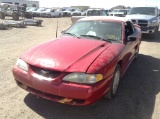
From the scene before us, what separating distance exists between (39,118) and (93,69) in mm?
1219

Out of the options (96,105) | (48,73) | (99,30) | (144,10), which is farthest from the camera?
(144,10)

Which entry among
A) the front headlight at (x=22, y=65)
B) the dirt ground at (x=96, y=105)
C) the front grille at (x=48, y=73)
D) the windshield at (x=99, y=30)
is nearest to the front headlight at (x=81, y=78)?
the front grille at (x=48, y=73)

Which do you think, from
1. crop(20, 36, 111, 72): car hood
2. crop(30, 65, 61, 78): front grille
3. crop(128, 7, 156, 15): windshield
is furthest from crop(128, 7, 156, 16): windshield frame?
crop(30, 65, 61, 78): front grille

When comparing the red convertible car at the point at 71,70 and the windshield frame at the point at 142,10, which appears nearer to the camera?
the red convertible car at the point at 71,70

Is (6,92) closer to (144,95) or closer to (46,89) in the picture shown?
(46,89)

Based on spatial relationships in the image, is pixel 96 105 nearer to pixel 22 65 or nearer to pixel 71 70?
pixel 71 70

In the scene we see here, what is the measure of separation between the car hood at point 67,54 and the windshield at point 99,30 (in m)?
0.37

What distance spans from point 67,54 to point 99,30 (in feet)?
4.93

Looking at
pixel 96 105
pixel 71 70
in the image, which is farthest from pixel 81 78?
pixel 96 105

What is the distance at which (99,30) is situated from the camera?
4.87 m

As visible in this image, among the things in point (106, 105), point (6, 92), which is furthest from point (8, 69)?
point (106, 105)

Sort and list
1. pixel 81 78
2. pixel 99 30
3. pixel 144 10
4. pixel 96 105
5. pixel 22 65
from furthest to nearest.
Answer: pixel 144 10, pixel 99 30, pixel 96 105, pixel 22 65, pixel 81 78

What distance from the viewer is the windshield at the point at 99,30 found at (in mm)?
4738

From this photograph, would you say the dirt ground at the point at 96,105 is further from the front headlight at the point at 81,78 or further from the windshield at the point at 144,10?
the windshield at the point at 144,10
